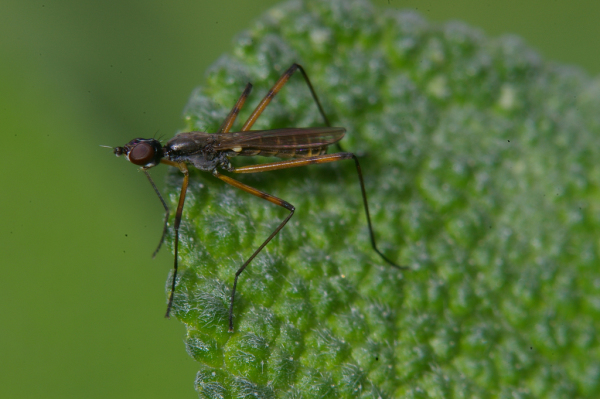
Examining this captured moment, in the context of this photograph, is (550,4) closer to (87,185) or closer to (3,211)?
(87,185)

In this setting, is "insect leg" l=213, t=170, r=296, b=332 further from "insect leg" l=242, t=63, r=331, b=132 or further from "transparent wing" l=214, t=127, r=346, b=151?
"insect leg" l=242, t=63, r=331, b=132

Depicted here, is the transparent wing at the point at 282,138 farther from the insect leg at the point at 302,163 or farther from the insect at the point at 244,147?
the insect leg at the point at 302,163

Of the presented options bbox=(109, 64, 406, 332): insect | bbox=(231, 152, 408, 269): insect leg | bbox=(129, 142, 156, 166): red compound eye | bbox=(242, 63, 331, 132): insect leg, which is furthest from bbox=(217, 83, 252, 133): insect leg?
bbox=(129, 142, 156, 166): red compound eye

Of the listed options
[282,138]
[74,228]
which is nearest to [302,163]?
[282,138]

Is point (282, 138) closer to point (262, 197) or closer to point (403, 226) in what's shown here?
point (262, 197)

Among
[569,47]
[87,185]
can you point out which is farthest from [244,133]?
[569,47]

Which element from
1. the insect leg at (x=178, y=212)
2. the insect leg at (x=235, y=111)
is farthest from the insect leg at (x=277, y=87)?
the insect leg at (x=178, y=212)
